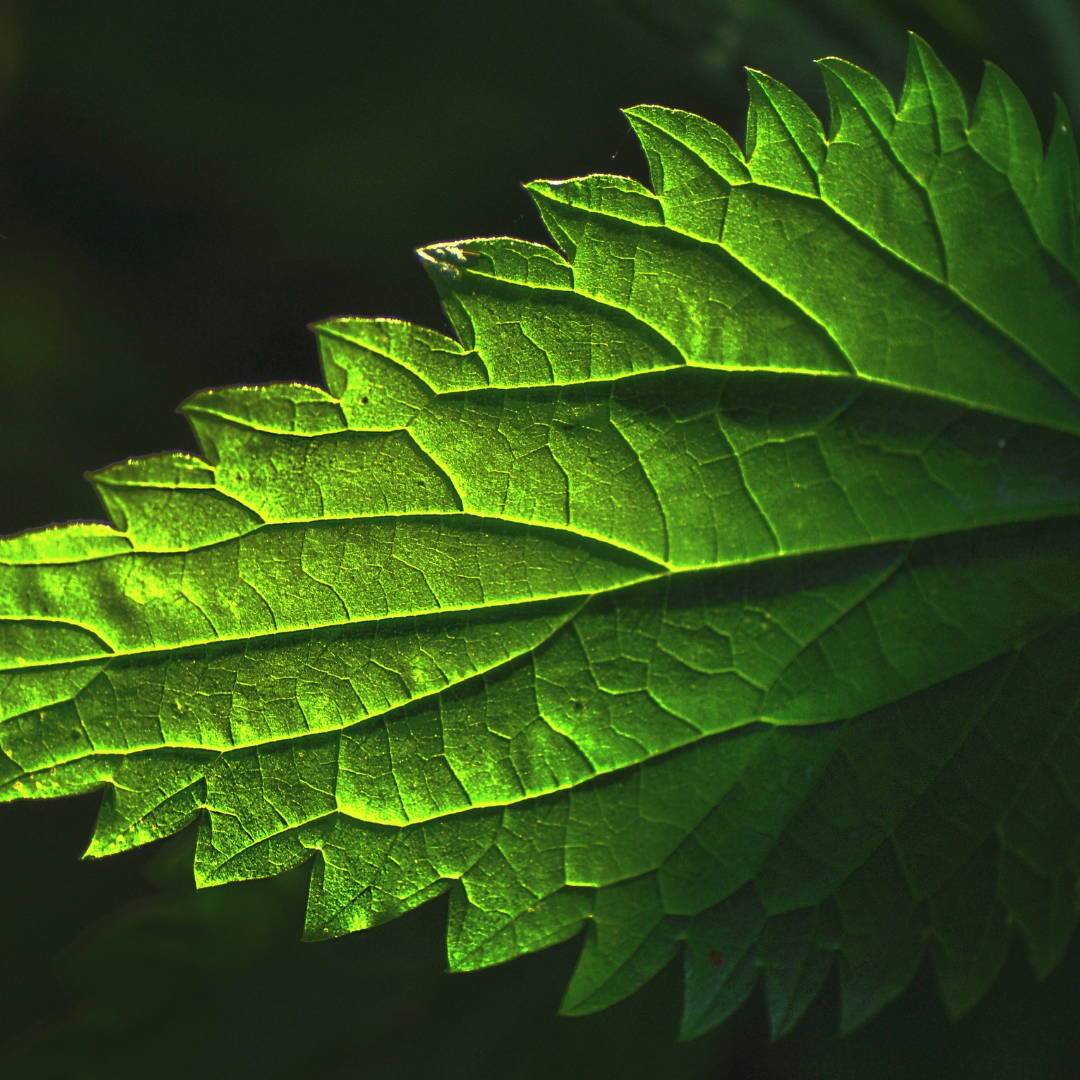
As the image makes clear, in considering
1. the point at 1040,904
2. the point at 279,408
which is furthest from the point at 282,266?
the point at 1040,904

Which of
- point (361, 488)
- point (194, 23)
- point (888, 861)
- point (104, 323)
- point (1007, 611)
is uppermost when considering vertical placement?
point (194, 23)

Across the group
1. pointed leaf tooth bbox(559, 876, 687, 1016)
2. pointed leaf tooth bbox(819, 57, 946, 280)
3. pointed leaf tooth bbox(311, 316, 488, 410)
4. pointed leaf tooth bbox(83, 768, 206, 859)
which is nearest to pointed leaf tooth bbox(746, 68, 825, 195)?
pointed leaf tooth bbox(819, 57, 946, 280)

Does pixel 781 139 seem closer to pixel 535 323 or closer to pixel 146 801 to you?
pixel 535 323

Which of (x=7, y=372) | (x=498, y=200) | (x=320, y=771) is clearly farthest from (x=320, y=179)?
(x=320, y=771)

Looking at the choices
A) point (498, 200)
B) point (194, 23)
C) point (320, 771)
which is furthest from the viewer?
point (194, 23)

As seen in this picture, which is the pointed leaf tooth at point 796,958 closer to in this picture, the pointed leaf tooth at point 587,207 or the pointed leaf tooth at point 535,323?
the pointed leaf tooth at point 535,323

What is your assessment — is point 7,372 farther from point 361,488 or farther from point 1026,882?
point 1026,882
